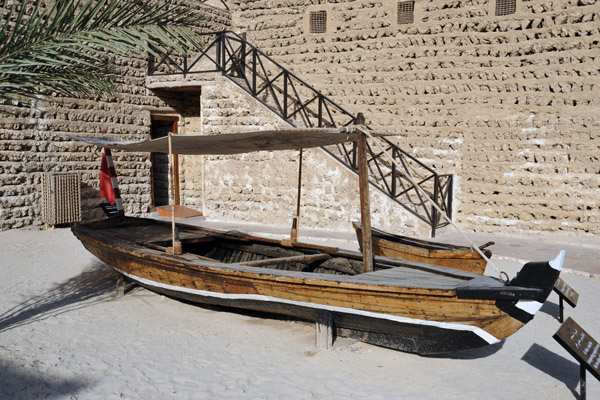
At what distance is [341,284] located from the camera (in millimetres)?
4402

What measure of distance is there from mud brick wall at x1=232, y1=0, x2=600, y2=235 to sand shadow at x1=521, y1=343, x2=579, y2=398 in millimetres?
5880

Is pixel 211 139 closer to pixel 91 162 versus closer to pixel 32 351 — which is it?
pixel 32 351

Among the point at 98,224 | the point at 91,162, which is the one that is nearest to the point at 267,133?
the point at 98,224

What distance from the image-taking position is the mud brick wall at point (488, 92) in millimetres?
9789

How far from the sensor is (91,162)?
11.4 meters

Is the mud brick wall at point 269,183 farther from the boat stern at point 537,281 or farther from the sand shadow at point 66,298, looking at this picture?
the boat stern at point 537,281

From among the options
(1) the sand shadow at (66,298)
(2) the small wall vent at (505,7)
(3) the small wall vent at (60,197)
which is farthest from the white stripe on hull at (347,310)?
(2) the small wall vent at (505,7)

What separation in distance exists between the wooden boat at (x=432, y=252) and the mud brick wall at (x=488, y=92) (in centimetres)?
409

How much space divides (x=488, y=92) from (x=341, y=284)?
756 centimetres

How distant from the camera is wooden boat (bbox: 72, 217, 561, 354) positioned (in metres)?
3.90

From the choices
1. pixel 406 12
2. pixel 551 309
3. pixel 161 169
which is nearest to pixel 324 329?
pixel 551 309

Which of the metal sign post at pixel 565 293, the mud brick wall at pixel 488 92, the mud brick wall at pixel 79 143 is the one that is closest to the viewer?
the metal sign post at pixel 565 293

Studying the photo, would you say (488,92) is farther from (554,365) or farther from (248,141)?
(554,365)

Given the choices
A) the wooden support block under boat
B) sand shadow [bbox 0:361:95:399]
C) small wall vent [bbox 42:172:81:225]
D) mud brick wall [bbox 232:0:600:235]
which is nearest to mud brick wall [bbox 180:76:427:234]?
mud brick wall [bbox 232:0:600:235]
